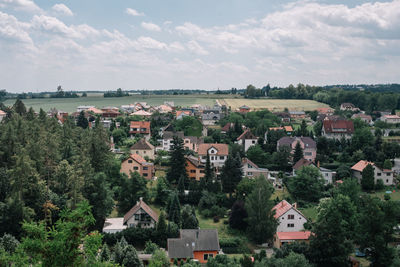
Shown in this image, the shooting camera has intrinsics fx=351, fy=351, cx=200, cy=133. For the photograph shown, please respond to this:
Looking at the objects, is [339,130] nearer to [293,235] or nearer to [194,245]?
[293,235]

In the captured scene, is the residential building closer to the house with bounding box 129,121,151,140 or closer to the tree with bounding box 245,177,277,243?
the tree with bounding box 245,177,277,243

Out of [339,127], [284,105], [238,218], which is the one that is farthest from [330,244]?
[284,105]

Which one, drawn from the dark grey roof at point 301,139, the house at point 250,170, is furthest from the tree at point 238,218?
the dark grey roof at point 301,139

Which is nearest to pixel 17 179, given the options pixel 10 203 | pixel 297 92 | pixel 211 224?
pixel 10 203

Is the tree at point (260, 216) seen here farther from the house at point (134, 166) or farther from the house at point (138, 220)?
the house at point (134, 166)

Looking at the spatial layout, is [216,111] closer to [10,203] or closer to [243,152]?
[243,152]
